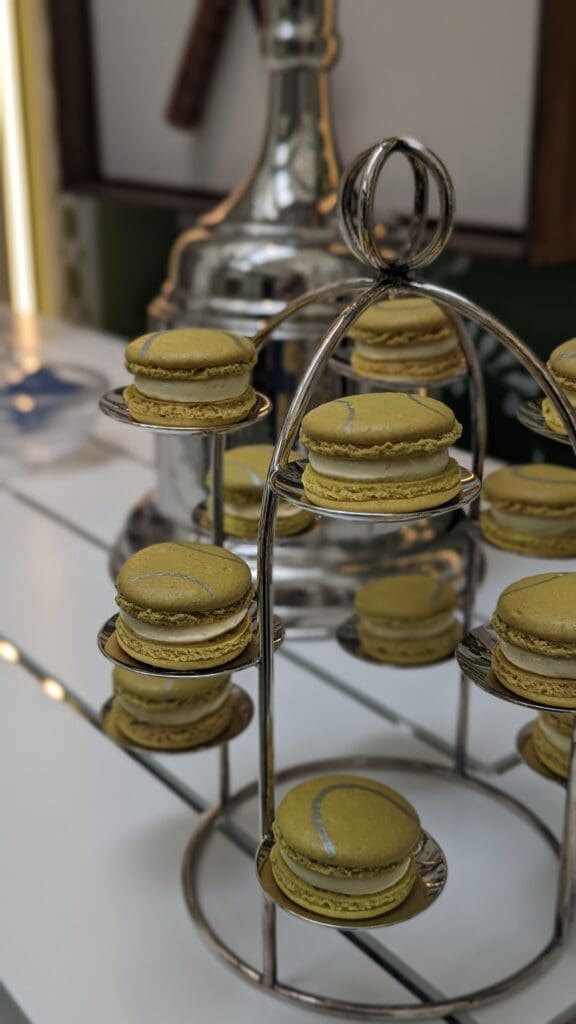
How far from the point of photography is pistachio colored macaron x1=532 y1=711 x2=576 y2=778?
473 millimetres

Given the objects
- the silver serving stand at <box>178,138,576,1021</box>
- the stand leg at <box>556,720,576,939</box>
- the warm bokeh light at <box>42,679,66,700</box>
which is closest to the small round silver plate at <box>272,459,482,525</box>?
the silver serving stand at <box>178,138,576,1021</box>

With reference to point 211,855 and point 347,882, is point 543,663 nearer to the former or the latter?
point 347,882

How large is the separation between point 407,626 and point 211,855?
163 mm

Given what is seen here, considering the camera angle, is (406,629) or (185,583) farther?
(406,629)

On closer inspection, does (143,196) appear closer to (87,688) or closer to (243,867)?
(87,688)

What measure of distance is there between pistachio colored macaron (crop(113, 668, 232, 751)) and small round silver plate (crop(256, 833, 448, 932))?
0.29ft

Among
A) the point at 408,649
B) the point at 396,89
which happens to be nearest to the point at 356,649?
the point at 408,649

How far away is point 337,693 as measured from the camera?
706 millimetres

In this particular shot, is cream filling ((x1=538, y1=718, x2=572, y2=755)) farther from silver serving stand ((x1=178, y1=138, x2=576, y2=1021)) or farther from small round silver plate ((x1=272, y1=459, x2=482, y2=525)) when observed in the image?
small round silver plate ((x1=272, y1=459, x2=482, y2=525))

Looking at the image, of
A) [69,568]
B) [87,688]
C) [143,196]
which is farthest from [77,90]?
[87,688]

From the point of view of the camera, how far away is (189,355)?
1.44 feet

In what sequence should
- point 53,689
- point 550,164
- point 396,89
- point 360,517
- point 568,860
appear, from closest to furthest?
point 360,517 → point 568,860 → point 53,689 → point 550,164 → point 396,89

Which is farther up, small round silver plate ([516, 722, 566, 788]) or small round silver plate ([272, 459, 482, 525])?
small round silver plate ([272, 459, 482, 525])

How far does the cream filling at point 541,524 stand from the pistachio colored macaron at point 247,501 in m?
0.11
